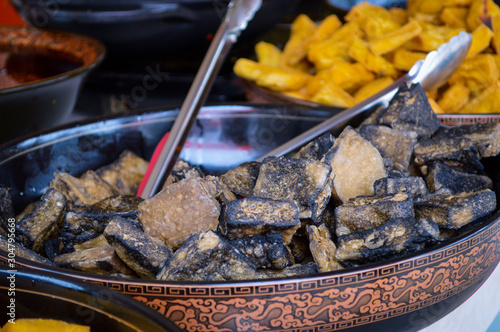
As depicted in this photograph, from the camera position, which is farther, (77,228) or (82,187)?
(82,187)

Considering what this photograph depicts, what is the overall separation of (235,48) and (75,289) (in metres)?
1.06

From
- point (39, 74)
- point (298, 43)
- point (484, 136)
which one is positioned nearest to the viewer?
point (484, 136)

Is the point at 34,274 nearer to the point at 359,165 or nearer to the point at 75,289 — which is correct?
the point at 75,289

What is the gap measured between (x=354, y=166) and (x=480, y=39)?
63 cm

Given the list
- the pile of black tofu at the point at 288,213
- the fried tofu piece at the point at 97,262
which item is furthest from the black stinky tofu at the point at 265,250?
the fried tofu piece at the point at 97,262

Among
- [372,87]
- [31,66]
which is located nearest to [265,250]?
[372,87]

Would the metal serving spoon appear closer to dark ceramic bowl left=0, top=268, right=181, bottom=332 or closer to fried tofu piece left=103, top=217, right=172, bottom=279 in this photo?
fried tofu piece left=103, top=217, right=172, bottom=279

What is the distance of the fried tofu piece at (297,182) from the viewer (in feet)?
1.78

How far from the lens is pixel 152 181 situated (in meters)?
0.73

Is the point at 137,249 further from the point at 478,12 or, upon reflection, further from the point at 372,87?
the point at 478,12

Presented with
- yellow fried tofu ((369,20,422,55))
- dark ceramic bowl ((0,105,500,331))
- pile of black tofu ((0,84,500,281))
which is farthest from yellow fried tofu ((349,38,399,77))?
dark ceramic bowl ((0,105,500,331))

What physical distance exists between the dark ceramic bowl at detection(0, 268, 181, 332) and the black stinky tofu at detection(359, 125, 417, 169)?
0.43 meters

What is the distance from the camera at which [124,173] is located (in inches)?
31.2

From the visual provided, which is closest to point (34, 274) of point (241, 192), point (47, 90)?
point (241, 192)
